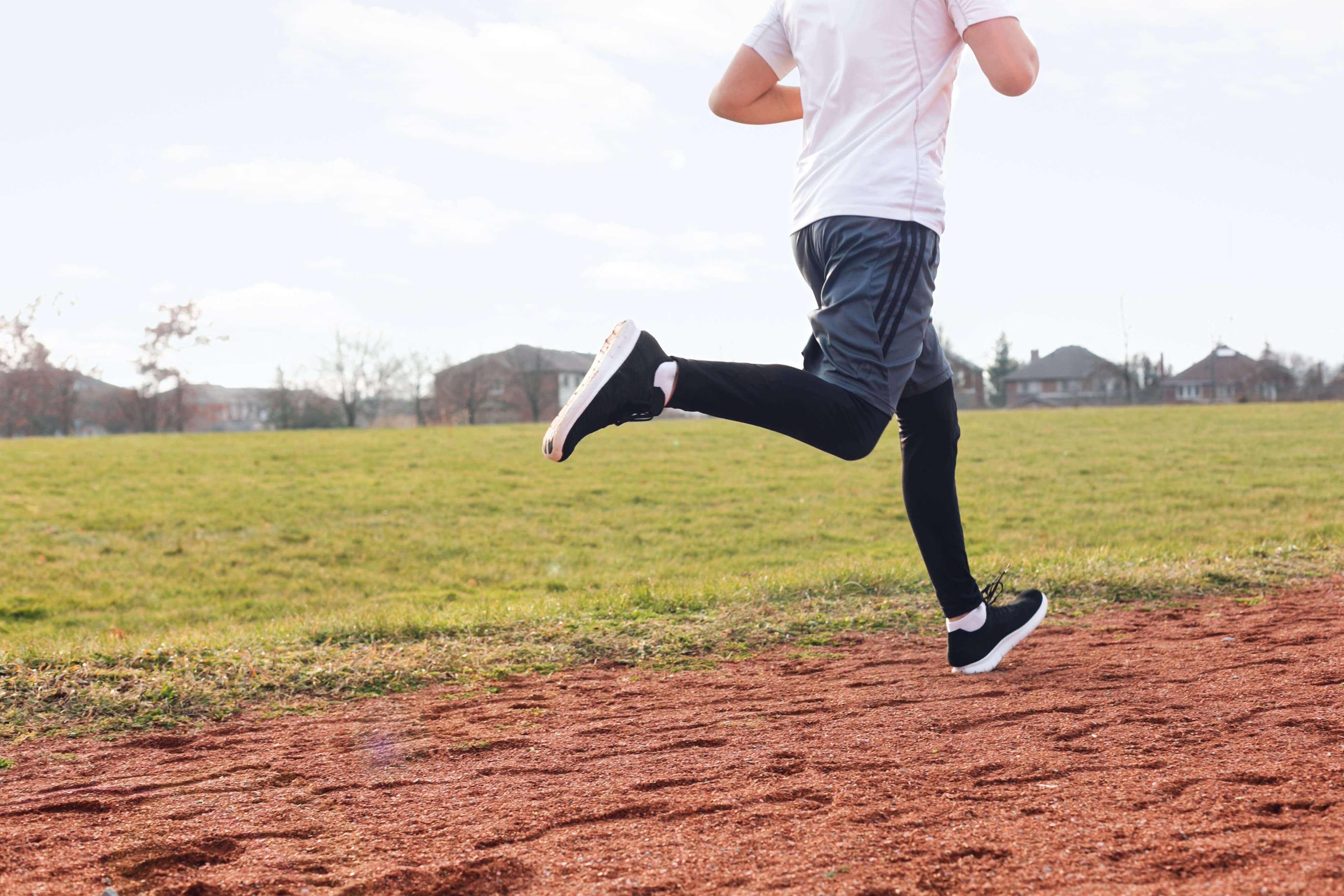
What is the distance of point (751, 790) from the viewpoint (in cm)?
219

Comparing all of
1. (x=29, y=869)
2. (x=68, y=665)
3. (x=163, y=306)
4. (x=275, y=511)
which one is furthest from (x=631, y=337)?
(x=163, y=306)

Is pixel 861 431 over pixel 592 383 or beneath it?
beneath

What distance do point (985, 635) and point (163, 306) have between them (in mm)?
48813

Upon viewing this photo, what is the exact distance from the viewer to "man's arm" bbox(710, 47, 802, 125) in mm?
3047

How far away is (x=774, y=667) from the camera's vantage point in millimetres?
3742

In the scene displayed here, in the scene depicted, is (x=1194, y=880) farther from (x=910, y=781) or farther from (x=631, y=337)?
(x=631, y=337)

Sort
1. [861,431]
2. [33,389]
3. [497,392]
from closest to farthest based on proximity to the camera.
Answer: [861,431] < [33,389] < [497,392]

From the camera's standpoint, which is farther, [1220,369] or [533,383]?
[1220,369]

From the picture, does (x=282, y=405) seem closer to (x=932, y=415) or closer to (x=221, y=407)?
(x=221, y=407)

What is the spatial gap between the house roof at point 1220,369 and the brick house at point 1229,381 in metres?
0.04

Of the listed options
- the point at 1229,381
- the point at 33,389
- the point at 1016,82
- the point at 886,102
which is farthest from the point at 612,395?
the point at 1229,381

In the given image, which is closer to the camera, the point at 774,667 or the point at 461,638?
the point at 774,667

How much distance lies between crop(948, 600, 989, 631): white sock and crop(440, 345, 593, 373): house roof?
46776 mm

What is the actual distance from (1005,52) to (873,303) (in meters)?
0.76
